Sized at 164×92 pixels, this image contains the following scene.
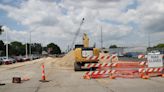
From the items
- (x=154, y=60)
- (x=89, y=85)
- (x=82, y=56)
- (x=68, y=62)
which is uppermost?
(x=82, y=56)

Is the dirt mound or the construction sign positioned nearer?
the construction sign

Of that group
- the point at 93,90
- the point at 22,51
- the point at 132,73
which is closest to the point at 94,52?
the point at 132,73

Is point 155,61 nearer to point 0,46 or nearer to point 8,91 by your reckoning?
point 8,91

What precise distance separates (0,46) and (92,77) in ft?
445

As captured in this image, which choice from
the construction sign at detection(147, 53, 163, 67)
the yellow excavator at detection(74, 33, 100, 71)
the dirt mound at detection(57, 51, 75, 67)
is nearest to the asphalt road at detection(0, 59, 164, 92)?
the construction sign at detection(147, 53, 163, 67)

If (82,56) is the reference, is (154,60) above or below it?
below

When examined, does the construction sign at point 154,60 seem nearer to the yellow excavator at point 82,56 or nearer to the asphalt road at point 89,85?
the asphalt road at point 89,85

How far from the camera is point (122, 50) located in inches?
3927

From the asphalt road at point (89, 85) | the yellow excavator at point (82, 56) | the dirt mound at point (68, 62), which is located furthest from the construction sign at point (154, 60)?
the dirt mound at point (68, 62)

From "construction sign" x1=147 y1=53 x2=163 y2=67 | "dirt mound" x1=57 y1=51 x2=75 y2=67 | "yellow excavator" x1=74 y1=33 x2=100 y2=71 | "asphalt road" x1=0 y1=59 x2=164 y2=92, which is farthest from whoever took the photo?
"dirt mound" x1=57 y1=51 x2=75 y2=67

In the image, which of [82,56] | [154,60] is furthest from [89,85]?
[82,56]

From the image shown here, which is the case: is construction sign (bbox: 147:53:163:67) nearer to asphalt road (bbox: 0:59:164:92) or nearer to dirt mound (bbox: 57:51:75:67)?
A: asphalt road (bbox: 0:59:164:92)

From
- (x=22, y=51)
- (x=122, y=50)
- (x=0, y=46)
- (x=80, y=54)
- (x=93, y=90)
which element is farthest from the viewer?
(x=22, y=51)

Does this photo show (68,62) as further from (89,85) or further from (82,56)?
(89,85)
